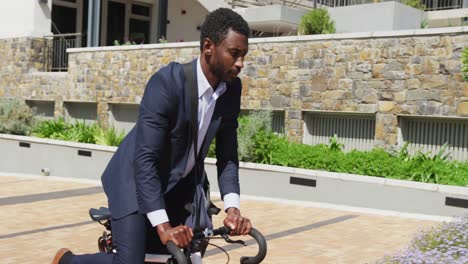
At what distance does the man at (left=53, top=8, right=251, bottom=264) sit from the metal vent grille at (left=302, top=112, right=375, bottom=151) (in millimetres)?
10159

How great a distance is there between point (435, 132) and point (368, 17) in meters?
6.68

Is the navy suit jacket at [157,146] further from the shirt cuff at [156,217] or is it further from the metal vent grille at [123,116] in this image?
the metal vent grille at [123,116]

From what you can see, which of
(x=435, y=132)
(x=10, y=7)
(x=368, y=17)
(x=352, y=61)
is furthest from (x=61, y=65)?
(x=435, y=132)

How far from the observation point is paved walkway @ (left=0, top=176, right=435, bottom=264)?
7.34 m

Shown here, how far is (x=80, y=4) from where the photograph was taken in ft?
82.1

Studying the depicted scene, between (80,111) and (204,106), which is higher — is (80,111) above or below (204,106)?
below

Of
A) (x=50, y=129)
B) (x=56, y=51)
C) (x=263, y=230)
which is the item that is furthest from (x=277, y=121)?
(x=56, y=51)

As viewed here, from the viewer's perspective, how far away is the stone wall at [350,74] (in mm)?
11992

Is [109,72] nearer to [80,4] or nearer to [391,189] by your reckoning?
[80,4]

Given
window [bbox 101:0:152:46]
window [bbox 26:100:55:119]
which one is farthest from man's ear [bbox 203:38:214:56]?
window [bbox 101:0:152:46]

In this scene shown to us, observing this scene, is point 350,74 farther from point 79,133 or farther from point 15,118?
point 15,118

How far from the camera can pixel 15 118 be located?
17969 mm

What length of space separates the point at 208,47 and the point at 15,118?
15992 millimetres

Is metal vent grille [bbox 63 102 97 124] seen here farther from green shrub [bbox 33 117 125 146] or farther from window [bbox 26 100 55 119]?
green shrub [bbox 33 117 125 146]
